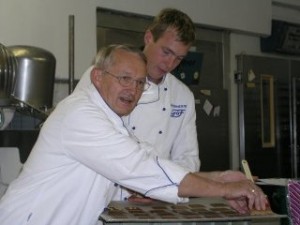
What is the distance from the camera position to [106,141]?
1.18 m

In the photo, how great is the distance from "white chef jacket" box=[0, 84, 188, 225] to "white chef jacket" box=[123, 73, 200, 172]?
57 centimetres

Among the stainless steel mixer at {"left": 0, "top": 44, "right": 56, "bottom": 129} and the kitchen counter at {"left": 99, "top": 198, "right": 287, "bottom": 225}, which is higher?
the stainless steel mixer at {"left": 0, "top": 44, "right": 56, "bottom": 129}

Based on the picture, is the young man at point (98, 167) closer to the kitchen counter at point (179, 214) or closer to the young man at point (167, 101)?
the kitchen counter at point (179, 214)

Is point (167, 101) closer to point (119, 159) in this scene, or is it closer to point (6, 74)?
point (6, 74)

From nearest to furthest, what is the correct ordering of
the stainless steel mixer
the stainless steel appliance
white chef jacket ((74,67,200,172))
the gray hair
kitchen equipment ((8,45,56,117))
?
the gray hair → white chef jacket ((74,67,200,172)) → the stainless steel mixer → kitchen equipment ((8,45,56,117)) → the stainless steel appliance

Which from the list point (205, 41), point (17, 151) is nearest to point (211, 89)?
point (205, 41)

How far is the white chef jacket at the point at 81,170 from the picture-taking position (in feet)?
3.86

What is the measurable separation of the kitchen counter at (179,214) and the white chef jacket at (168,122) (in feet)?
1.86

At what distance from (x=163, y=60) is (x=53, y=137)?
0.65m

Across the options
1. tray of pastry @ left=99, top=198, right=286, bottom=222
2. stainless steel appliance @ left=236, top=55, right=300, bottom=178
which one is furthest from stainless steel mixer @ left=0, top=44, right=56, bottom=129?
stainless steel appliance @ left=236, top=55, right=300, bottom=178

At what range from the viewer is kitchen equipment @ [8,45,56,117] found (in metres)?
2.17

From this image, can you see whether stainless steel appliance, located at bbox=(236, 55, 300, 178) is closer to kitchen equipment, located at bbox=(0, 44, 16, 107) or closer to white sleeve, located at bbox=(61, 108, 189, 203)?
kitchen equipment, located at bbox=(0, 44, 16, 107)

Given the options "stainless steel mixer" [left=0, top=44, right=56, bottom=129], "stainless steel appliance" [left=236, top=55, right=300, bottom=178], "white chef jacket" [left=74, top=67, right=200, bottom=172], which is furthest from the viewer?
"stainless steel appliance" [left=236, top=55, right=300, bottom=178]

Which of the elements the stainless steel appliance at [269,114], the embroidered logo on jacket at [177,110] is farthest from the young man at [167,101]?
the stainless steel appliance at [269,114]
